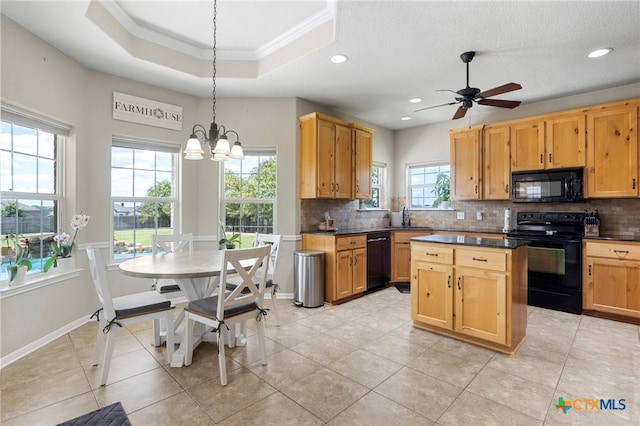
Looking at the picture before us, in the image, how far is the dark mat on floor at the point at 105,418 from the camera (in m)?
1.84

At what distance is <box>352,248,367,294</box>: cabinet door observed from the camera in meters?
4.41

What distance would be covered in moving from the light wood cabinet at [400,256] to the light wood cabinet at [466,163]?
94cm

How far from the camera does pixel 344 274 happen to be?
4250 mm

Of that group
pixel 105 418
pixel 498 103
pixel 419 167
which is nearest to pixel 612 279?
pixel 498 103

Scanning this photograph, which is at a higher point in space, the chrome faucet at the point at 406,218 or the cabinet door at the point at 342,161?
the cabinet door at the point at 342,161

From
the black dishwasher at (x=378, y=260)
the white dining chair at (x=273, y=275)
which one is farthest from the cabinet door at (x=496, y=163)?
the white dining chair at (x=273, y=275)

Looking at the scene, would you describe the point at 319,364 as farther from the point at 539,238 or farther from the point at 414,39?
the point at 539,238

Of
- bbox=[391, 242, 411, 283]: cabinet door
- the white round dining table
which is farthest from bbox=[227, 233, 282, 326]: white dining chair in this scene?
bbox=[391, 242, 411, 283]: cabinet door

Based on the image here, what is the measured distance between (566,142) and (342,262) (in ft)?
10.8

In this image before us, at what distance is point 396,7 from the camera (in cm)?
246

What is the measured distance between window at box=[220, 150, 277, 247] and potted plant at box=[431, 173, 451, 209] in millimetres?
3042

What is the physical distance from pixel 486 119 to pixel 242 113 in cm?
385

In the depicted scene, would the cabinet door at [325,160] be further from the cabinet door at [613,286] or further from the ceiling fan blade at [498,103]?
the cabinet door at [613,286]

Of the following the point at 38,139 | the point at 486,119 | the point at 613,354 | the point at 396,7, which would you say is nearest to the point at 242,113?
the point at 38,139
